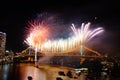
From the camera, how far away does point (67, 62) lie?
137 metres

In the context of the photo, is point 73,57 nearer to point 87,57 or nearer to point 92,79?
point 87,57

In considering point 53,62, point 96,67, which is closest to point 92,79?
point 96,67

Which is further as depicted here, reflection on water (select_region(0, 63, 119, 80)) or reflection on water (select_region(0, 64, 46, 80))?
reflection on water (select_region(0, 63, 119, 80))

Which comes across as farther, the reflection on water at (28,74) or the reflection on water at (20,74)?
the reflection on water at (28,74)

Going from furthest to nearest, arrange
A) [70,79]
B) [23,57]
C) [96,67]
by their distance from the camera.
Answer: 1. [23,57]
2. [96,67]
3. [70,79]

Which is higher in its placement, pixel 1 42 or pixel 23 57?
pixel 1 42

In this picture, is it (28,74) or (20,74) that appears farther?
(28,74)

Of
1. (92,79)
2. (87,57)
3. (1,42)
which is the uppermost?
(1,42)

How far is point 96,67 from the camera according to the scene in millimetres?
96812

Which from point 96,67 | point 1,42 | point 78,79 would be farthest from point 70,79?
point 1,42

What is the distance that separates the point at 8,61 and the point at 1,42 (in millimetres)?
25681

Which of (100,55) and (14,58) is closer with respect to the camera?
(100,55)

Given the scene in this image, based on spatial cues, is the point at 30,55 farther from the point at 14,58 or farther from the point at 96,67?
the point at 96,67

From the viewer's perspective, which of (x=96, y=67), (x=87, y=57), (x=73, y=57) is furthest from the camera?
(x=73, y=57)
